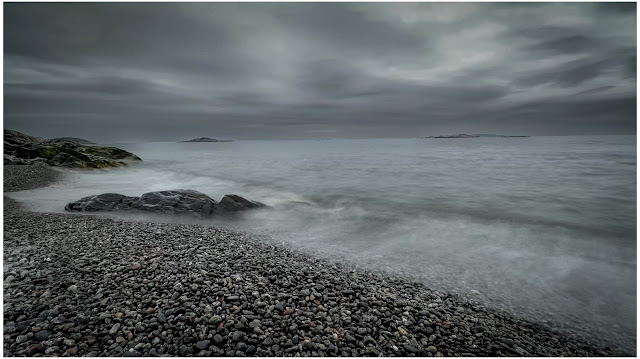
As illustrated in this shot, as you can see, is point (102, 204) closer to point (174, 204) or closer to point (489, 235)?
point (174, 204)

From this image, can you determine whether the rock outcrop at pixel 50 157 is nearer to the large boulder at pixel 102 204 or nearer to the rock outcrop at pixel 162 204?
the large boulder at pixel 102 204

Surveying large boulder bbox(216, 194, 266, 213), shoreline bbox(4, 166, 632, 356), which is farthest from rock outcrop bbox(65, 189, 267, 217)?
shoreline bbox(4, 166, 632, 356)

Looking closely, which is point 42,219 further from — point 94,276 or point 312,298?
point 312,298

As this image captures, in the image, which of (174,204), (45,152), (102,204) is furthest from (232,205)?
(45,152)

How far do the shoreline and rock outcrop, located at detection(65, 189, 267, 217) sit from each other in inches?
198

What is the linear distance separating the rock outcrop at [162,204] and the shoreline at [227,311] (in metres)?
5.03

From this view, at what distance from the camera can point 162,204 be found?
40.2 feet

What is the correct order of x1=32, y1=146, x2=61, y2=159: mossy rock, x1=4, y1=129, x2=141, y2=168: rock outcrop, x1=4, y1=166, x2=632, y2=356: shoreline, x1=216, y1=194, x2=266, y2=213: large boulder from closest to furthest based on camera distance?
x1=4, y1=166, x2=632, y2=356: shoreline < x1=216, y1=194, x2=266, y2=213: large boulder < x1=4, y1=129, x2=141, y2=168: rock outcrop < x1=32, y1=146, x2=61, y2=159: mossy rock

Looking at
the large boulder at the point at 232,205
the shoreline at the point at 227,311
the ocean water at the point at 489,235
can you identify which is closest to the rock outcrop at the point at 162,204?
the large boulder at the point at 232,205

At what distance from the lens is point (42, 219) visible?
9.41 metres

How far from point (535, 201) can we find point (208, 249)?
600 inches

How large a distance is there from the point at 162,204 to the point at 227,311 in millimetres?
8981

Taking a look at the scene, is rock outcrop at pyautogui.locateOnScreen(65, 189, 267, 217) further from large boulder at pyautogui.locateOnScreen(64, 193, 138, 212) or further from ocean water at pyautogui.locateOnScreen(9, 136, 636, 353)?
ocean water at pyautogui.locateOnScreen(9, 136, 636, 353)

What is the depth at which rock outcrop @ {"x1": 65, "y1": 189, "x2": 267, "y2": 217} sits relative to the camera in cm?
1197
